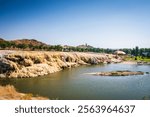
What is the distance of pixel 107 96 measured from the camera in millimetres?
13656

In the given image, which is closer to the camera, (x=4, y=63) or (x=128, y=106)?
(x=128, y=106)

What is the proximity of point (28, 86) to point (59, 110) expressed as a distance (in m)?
12.5

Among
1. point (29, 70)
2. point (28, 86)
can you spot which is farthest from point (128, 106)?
point (29, 70)

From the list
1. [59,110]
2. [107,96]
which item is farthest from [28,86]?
[59,110]

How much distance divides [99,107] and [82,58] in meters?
36.7

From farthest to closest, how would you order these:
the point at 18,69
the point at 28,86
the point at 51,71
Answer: the point at 51,71, the point at 18,69, the point at 28,86

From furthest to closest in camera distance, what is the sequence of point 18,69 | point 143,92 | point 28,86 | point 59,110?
point 18,69, point 28,86, point 143,92, point 59,110

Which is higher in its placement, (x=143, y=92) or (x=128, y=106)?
(x=128, y=106)

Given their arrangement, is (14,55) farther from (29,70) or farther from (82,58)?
(82,58)

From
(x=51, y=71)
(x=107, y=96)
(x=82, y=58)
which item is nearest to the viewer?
(x=107, y=96)

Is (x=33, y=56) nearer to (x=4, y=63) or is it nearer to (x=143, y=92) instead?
(x=4, y=63)

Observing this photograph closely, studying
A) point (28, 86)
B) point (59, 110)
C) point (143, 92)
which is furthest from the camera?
point (28, 86)

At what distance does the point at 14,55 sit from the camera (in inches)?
981

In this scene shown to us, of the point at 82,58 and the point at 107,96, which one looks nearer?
the point at 107,96
